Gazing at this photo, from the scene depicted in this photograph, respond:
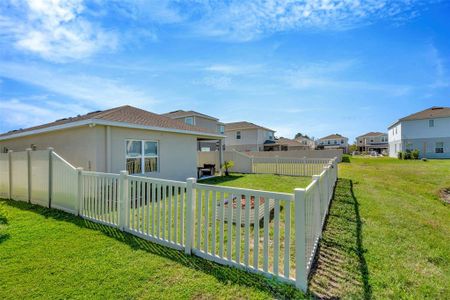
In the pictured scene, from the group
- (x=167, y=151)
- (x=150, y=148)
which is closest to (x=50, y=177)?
(x=150, y=148)

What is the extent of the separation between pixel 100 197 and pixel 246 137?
34.2 m

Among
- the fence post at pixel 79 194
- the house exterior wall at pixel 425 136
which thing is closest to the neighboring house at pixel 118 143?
the fence post at pixel 79 194

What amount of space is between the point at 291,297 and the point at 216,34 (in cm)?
924

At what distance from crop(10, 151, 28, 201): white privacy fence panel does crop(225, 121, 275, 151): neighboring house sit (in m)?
31.9

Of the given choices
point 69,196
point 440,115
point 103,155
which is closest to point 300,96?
point 103,155

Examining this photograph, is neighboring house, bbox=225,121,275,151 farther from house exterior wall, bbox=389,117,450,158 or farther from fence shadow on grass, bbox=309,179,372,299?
fence shadow on grass, bbox=309,179,372,299

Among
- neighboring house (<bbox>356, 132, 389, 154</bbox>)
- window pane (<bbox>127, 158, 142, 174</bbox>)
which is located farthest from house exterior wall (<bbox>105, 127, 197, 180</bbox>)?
neighboring house (<bbox>356, 132, 389, 154</bbox>)

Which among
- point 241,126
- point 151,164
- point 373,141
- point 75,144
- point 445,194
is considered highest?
point 241,126

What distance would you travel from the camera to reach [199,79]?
42.5ft

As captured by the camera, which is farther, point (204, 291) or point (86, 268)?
point (86, 268)

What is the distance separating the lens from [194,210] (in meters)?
3.90

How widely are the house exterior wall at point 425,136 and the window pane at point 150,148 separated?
37.4 meters

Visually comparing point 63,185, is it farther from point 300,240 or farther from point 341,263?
point 341,263

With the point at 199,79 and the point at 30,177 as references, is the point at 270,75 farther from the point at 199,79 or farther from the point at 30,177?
the point at 30,177
